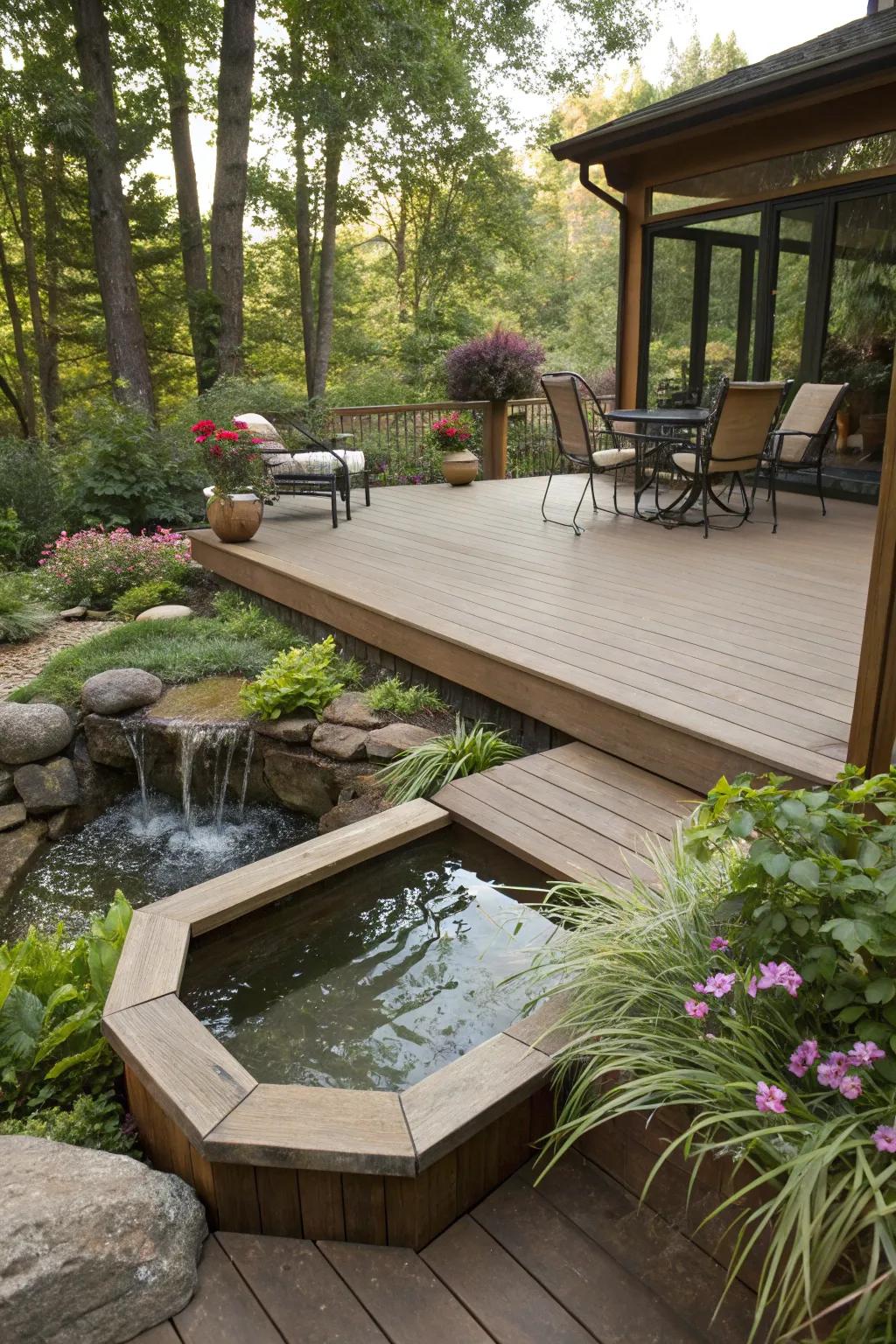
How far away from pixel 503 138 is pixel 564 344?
6.79 metres

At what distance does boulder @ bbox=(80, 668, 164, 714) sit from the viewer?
14.9 ft

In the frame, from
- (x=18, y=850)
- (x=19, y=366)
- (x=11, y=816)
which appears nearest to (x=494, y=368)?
(x=11, y=816)

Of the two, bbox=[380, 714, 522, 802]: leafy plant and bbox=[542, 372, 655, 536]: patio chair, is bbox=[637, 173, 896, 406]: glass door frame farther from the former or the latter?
bbox=[380, 714, 522, 802]: leafy plant

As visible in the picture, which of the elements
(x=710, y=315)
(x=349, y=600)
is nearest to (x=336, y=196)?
(x=710, y=315)

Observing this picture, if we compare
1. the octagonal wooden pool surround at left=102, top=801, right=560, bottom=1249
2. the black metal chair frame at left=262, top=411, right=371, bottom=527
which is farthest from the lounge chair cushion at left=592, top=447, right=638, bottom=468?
the octagonal wooden pool surround at left=102, top=801, right=560, bottom=1249

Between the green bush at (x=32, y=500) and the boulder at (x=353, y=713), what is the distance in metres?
4.36

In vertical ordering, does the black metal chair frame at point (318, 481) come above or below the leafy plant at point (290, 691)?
above

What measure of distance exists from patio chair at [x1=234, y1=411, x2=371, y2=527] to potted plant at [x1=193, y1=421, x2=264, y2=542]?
38cm

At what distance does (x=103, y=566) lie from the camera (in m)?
6.50

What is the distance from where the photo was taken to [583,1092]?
1875 millimetres

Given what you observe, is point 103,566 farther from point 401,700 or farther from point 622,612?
point 622,612

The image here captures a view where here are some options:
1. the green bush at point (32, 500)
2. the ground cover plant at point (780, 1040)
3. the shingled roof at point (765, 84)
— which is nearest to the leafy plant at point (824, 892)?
the ground cover plant at point (780, 1040)

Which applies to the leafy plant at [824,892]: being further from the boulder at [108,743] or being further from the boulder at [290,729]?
the boulder at [108,743]

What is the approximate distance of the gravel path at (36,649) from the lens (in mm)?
5246
